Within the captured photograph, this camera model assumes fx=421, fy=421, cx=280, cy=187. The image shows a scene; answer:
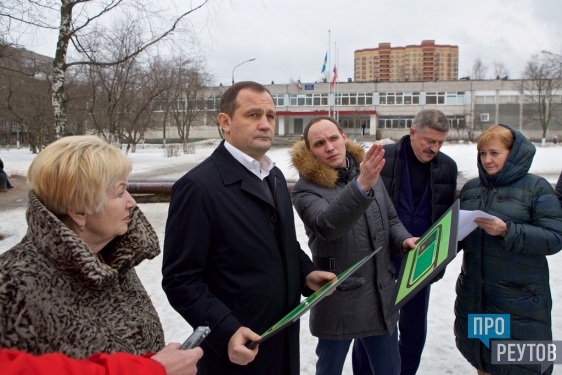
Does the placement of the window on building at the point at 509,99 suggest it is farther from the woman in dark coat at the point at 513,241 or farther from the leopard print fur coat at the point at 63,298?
the leopard print fur coat at the point at 63,298

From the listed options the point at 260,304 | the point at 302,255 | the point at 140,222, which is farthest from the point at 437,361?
the point at 140,222

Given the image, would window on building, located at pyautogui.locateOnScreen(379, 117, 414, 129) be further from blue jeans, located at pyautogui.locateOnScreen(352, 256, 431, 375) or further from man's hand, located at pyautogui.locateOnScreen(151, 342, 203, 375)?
man's hand, located at pyautogui.locateOnScreen(151, 342, 203, 375)

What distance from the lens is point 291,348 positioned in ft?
7.15

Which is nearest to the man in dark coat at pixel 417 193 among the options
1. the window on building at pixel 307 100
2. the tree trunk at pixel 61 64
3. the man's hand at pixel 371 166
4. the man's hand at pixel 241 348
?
the man's hand at pixel 371 166

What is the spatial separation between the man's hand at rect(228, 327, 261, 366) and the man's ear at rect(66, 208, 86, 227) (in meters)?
0.78

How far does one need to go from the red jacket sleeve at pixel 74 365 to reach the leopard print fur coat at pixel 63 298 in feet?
0.38

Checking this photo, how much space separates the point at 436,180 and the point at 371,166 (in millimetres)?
1228

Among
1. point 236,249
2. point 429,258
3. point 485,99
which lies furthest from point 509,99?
point 236,249

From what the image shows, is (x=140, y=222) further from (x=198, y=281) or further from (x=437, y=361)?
(x=437, y=361)

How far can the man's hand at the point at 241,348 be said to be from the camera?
68.6 inches

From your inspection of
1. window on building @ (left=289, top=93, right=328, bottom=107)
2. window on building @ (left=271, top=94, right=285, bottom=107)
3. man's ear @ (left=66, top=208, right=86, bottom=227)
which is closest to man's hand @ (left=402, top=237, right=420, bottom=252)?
man's ear @ (left=66, top=208, right=86, bottom=227)

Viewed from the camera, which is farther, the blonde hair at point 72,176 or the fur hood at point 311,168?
the fur hood at point 311,168

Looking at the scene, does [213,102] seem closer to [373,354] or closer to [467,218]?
[373,354]

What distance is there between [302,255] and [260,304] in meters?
0.50
